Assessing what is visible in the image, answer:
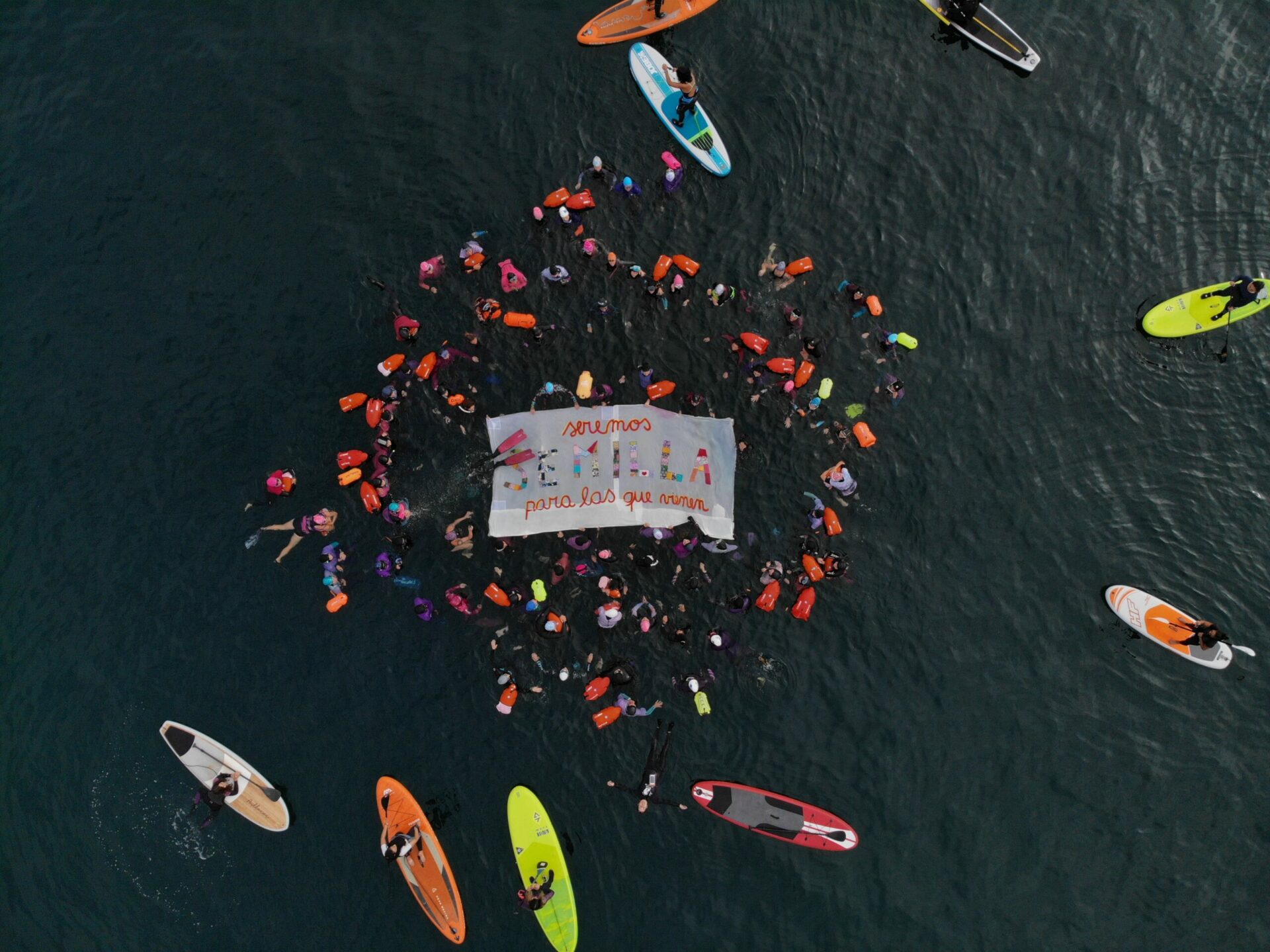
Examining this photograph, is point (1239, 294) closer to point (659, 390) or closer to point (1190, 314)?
point (1190, 314)

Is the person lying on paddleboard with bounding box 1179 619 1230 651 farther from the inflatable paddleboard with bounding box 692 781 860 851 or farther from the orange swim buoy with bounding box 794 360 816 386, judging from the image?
the orange swim buoy with bounding box 794 360 816 386

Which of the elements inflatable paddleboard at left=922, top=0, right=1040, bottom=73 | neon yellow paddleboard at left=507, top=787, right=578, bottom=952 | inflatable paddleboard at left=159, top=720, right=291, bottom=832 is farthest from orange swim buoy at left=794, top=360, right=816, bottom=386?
inflatable paddleboard at left=159, top=720, right=291, bottom=832

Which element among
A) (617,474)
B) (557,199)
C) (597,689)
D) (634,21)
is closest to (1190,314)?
(617,474)

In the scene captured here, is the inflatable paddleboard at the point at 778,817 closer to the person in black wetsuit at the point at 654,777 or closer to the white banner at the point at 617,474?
the person in black wetsuit at the point at 654,777

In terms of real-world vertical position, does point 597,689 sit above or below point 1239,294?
below

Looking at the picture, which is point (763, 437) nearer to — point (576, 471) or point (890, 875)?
point (576, 471)

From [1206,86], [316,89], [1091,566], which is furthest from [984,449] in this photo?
[316,89]
